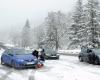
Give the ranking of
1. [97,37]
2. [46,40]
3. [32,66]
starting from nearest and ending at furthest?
[32,66], [97,37], [46,40]

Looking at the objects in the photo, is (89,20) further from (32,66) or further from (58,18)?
(32,66)

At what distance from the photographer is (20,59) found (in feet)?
66.6

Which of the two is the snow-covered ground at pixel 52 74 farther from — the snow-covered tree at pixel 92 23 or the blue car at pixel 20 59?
the snow-covered tree at pixel 92 23

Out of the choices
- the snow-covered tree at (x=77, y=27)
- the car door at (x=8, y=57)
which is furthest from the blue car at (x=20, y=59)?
the snow-covered tree at (x=77, y=27)

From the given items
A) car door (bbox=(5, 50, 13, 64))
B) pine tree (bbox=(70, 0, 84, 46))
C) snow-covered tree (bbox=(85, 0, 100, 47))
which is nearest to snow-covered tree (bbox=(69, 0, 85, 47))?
pine tree (bbox=(70, 0, 84, 46))

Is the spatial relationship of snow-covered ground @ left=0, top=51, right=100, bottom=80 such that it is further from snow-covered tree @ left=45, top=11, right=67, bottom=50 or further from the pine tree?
snow-covered tree @ left=45, top=11, right=67, bottom=50

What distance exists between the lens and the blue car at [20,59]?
20.0 metres

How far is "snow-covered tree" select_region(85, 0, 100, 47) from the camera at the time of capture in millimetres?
52500

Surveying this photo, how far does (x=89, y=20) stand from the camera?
175 ft

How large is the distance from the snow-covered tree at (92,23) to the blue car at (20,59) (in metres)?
31.3

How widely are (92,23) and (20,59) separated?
34.4 meters

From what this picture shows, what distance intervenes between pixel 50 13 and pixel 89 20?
28.4 meters

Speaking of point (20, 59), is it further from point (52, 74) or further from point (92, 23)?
point (92, 23)

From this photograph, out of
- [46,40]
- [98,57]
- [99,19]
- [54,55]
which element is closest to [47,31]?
[46,40]
